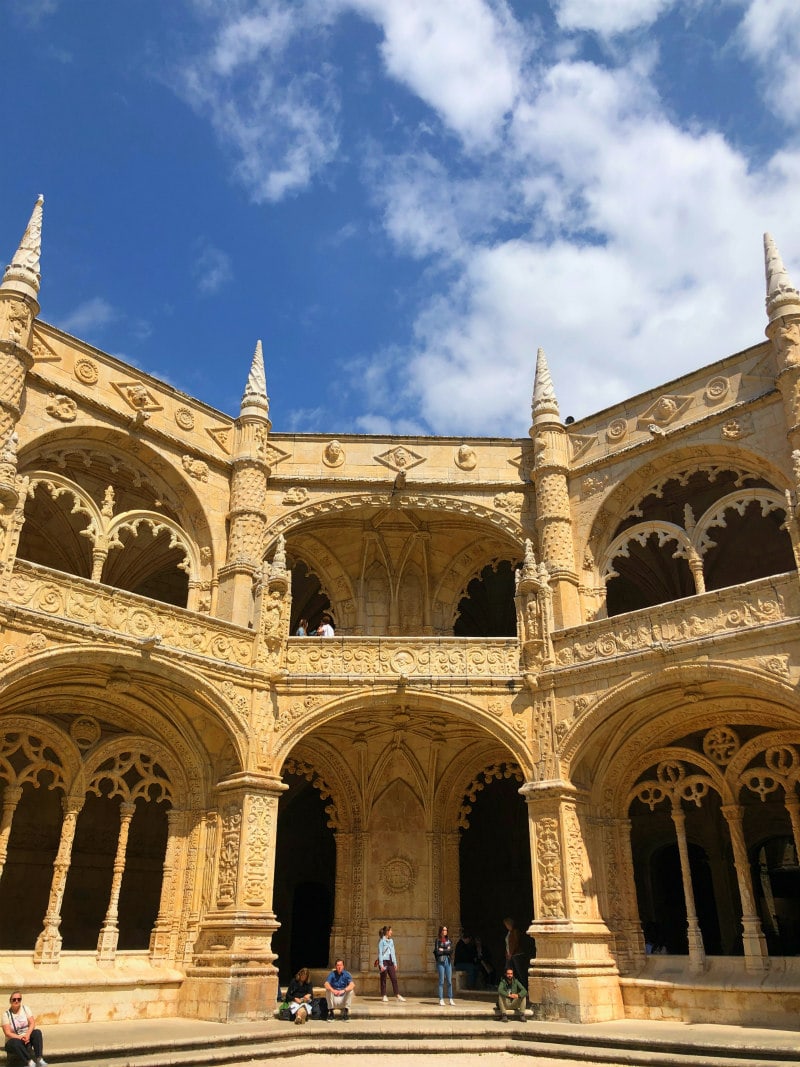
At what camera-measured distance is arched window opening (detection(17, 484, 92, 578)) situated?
18.5 m

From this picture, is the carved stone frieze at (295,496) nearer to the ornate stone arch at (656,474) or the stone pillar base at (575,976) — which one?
the ornate stone arch at (656,474)

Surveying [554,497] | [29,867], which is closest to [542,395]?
[554,497]

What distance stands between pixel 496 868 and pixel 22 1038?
45.3 ft

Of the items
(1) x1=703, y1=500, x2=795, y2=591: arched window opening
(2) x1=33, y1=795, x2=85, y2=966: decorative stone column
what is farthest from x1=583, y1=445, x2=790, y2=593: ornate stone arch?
(2) x1=33, y1=795, x2=85, y2=966: decorative stone column

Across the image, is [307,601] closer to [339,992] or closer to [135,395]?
[135,395]

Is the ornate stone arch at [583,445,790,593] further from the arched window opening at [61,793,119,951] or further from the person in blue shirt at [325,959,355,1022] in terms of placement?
the arched window opening at [61,793,119,951]

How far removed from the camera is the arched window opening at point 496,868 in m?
21.7

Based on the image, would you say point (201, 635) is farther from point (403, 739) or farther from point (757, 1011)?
point (757, 1011)

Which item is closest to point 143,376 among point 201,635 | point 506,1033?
point 201,635

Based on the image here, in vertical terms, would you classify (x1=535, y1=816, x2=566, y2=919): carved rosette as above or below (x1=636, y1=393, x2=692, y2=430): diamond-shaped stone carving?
below

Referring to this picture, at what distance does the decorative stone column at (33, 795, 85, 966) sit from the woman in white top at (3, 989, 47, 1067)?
332cm

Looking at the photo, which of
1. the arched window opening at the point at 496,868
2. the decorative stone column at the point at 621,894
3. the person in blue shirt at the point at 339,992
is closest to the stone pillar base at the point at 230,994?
the person in blue shirt at the point at 339,992

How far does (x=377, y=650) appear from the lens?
1600 cm

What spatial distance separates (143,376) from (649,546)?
37.8 feet
